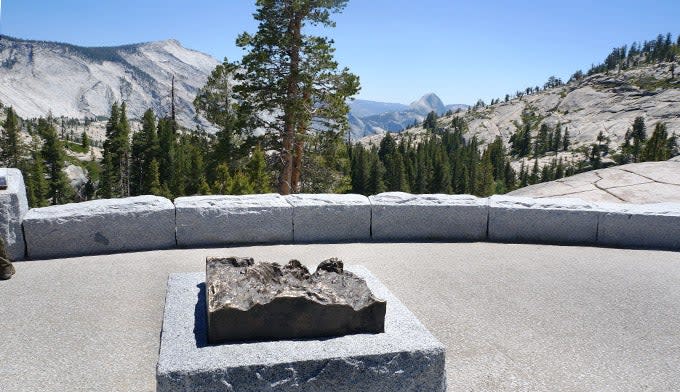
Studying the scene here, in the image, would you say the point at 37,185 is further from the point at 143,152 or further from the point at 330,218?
the point at 330,218

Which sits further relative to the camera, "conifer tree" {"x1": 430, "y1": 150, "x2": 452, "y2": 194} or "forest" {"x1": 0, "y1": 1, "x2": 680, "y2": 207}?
"conifer tree" {"x1": 430, "y1": 150, "x2": 452, "y2": 194}

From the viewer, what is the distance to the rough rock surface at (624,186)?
9.53 m

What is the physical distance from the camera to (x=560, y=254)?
7.35m

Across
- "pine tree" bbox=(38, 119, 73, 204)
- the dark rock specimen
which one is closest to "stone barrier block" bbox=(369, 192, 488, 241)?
the dark rock specimen

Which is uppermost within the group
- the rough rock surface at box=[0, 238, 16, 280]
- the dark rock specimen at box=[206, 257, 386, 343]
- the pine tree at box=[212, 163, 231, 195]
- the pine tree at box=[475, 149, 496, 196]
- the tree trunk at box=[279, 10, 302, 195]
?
the tree trunk at box=[279, 10, 302, 195]

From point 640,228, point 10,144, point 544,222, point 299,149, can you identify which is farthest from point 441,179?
point 544,222

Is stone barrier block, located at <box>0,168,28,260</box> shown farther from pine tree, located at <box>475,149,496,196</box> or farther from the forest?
pine tree, located at <box>475,149,496,196</box>

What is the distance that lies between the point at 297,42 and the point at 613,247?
1307cm

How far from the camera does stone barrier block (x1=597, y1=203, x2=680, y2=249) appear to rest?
309 inches

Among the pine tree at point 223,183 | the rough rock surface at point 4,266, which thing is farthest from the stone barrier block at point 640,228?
the pine tree at point 223,183

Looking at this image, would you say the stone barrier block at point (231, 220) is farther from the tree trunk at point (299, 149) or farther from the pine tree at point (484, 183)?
the pine tree at point (484, 183)

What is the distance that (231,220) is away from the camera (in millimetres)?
7184

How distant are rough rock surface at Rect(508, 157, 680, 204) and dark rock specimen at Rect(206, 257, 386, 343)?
750cm

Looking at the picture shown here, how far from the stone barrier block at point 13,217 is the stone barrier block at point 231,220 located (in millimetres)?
1856
